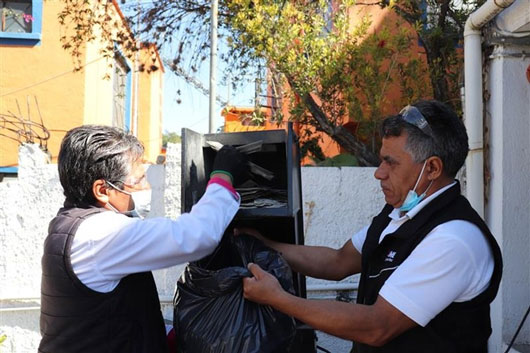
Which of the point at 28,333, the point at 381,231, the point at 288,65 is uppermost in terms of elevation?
the point at 288,65

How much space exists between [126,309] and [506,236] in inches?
89.9

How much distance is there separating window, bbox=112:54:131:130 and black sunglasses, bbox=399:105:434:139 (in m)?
9.93

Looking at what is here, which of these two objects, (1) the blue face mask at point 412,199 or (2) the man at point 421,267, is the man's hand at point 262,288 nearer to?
(2) the man at point 421,267

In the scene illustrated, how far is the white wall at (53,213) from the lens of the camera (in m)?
3.98

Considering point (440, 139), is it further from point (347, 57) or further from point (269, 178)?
point (347, 57)

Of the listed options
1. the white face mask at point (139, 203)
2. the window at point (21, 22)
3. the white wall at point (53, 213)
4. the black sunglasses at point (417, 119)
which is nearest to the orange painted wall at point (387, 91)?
the white wall at point (53, 213)

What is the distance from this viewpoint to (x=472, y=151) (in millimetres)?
3342

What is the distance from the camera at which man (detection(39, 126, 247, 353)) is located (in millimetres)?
A: 1806

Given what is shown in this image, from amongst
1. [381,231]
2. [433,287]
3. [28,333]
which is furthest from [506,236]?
[28,333]

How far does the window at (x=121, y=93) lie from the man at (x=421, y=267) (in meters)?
9.94

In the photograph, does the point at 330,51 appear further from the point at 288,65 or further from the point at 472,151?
the point at 472,151

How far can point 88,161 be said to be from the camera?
1917mm

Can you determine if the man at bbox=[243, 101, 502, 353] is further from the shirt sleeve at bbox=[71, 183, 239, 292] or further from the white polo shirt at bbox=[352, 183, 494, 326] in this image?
the shirt sleeve at bbox=[71, 183, 239, 292]

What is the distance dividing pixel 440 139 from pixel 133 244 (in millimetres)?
1064
